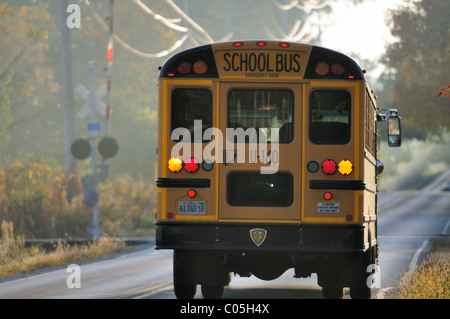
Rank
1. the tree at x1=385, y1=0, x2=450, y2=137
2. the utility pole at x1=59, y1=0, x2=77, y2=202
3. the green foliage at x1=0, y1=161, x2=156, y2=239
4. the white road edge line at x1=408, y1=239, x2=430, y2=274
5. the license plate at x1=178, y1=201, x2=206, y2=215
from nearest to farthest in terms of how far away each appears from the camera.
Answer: the license plate at x1=178, y1=201, x2=206, y2=215, the white road edge line at x1=408, y1=239, x2=430, y2=274, the green foliage at x1=0, y1=161, x2=156, y2=239, the tree at x1=385, y1=0, x2=450, y2=137, the utility pole at x1=59, y1=0, x2=77, y2=202

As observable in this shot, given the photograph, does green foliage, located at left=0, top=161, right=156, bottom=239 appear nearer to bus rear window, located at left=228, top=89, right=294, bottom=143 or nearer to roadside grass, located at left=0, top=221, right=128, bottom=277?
roadside grass, located at left=0, top=221, right=128, bottom=277

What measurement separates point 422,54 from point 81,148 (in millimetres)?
11173

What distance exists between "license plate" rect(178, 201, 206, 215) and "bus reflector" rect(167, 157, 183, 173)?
414 millimetres

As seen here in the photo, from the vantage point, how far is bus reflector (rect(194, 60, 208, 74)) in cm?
1270

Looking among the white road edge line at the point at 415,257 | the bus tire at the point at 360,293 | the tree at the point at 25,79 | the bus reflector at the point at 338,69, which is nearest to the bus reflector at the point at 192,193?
the bus reflector at the point at 338,69

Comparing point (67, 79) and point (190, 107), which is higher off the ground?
point (67, 79)

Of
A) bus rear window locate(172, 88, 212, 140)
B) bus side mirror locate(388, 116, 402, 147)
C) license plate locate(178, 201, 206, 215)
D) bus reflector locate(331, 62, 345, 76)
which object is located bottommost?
license plate locate(178, 201, 206, 215)

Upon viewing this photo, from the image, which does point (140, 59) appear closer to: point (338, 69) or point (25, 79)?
point (25, 79)

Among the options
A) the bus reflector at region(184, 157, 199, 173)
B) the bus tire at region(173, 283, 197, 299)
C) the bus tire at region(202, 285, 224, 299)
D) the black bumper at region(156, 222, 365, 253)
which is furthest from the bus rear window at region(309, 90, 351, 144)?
the bus tire at region(202, 285, 224, 299)

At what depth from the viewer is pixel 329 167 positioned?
12.3 metres

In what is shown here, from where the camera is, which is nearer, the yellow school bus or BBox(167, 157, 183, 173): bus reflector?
the yellow school bus

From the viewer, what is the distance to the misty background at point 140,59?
103ft

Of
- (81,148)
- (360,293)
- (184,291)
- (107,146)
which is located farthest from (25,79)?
(360,293)

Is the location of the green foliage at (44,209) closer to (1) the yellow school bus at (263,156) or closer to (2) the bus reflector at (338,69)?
(1) the yellow school bus at (263,156)
